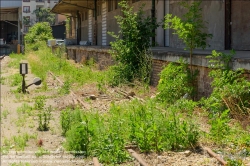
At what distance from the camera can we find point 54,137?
789 centimetres

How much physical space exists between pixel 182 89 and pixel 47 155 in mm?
3823

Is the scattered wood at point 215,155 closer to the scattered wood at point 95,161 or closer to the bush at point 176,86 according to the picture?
the scattered wood at point 95,161

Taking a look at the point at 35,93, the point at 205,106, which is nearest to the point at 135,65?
the point at 35,93

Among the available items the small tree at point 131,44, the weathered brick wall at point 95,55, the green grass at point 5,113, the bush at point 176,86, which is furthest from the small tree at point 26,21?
the bush at point 176,86

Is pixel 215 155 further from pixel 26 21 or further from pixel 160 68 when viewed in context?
pixel 26 21

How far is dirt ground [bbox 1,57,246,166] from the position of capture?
5758mm

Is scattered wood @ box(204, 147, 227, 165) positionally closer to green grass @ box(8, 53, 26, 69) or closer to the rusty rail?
the rusty rail

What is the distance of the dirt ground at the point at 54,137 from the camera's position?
5.76m

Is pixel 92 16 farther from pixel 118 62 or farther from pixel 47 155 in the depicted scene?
pixel 47 155

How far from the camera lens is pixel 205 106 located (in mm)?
8172

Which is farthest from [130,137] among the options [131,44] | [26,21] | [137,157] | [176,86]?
[26,21]

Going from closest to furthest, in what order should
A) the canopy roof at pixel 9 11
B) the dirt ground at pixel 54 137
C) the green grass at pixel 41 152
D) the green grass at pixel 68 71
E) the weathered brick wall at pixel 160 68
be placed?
1. the dirt ground at pixel 54 137
2. the green grass at pixel 41 152
3. the weathered brick wall at pixel 160 68
4. the green grass at pixel 68 71
5. the canopy roof at pixel 9 11

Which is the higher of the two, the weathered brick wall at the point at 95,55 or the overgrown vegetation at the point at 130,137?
A: the weathered brick wall at the point at 95,55

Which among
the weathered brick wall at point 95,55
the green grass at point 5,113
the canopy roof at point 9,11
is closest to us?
the green grass at point 5,113
